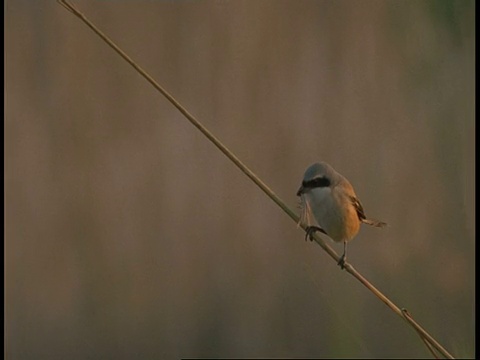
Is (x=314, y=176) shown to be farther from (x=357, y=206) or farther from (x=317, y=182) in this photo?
(x=357, y=206)

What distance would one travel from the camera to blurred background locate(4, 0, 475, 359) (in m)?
2.74

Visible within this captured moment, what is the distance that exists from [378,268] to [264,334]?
18.8 inches

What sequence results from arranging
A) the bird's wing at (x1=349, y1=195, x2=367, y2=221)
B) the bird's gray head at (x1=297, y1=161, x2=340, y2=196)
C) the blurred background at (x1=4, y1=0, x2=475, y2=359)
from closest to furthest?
the bird's gray head at (x1=297, y1=161, x2=340, y2=196) → the bird's wing at (x1=349, y1=195, x2=367, y2=221) → the blurred background at (x1=4, y1=0, x2=475, y2=359)

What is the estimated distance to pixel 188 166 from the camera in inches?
112

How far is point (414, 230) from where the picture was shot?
8.73 feet

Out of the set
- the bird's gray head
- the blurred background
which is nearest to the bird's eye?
the bird's gray head

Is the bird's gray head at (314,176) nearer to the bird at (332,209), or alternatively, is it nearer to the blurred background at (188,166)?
the bird at (332,209)

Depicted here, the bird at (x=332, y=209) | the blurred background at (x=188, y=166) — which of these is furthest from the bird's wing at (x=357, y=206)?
the blurred background at (x=188, y=166)

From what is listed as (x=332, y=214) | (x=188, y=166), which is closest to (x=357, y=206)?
(x=332, y=214)

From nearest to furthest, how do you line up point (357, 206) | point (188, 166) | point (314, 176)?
point (314, 176), point (357, 206), point (188, 166)

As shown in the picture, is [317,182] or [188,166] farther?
[188,166]

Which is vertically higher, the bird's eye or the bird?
the bird's eye

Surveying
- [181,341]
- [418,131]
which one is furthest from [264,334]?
[418,131]

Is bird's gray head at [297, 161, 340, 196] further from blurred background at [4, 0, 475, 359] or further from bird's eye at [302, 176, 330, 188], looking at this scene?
blurred background at [4, 0, 475, 359]
